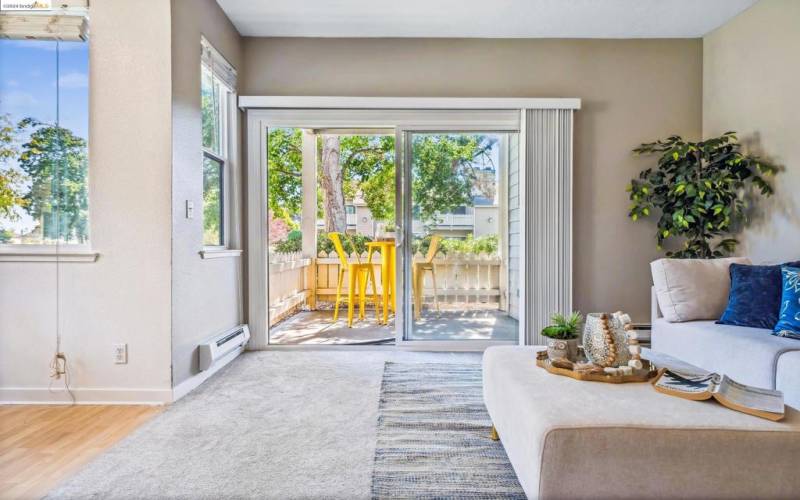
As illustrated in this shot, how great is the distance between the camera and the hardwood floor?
5.80 feet

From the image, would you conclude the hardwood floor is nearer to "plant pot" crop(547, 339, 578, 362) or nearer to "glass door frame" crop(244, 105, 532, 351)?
"glass door frame" crop(244, 105, 532, 351)

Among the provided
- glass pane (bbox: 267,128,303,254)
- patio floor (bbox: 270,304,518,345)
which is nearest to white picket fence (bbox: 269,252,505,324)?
patio floor (bbox: 270,304,518,345)

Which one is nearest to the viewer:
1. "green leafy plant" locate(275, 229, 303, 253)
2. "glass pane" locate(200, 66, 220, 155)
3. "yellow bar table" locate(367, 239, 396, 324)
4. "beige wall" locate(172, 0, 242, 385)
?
"beige wall" locate(172, 0, 242, 385)

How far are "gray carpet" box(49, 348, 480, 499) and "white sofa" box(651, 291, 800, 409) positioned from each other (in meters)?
1.86

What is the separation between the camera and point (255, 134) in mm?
3891

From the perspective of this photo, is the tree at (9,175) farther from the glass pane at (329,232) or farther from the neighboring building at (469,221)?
the neighboring building at (469,221)

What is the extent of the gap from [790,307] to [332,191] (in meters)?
5.86

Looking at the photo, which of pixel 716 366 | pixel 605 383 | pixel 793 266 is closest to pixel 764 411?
pixel 605 383

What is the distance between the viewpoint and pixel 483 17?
11.7ft

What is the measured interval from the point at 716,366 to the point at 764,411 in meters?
1.32

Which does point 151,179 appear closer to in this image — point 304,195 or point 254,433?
point 254,433

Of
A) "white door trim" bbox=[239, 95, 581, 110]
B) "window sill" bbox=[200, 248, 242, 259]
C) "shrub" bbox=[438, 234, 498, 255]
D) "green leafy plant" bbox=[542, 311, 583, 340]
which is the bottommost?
"green leafy plant" bbox=[542, 311, 583, 340]

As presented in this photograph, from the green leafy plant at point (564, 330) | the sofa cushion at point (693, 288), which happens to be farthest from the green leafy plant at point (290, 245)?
the green leafy plant at point (564, 330)

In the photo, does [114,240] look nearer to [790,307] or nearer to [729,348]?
[729,348]
